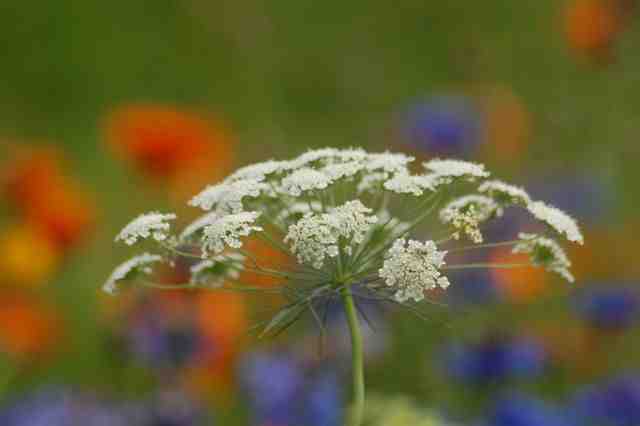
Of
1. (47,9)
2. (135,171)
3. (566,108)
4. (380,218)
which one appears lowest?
(380,218)

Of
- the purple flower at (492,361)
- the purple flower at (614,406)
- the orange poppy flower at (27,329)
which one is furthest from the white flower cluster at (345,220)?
the orange poppy flower at (27,329)

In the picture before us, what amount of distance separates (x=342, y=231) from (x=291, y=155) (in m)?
3.89

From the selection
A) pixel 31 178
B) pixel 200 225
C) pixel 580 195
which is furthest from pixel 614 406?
pixel 580 195

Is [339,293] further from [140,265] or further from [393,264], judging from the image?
[140,265]

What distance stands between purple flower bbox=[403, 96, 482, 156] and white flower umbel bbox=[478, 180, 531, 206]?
2760 mm

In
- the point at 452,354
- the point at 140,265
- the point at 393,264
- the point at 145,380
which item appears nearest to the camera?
the point at 393,264

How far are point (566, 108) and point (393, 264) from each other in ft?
15.6

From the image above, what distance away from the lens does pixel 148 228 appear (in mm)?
1450

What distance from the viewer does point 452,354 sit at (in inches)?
123

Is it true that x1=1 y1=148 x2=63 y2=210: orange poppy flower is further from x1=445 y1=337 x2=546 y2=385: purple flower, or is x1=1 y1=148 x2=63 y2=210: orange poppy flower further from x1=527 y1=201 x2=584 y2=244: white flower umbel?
x1=527 y1=201 x2=584 y2=244: white flower umbel

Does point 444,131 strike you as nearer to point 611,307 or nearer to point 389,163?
point 611,307

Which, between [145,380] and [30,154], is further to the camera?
[30,154]

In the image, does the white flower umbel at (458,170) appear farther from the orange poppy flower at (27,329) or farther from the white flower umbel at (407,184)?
the orange poppy flower at (27,329)

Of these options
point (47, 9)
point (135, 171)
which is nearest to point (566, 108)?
point (135, 171)
